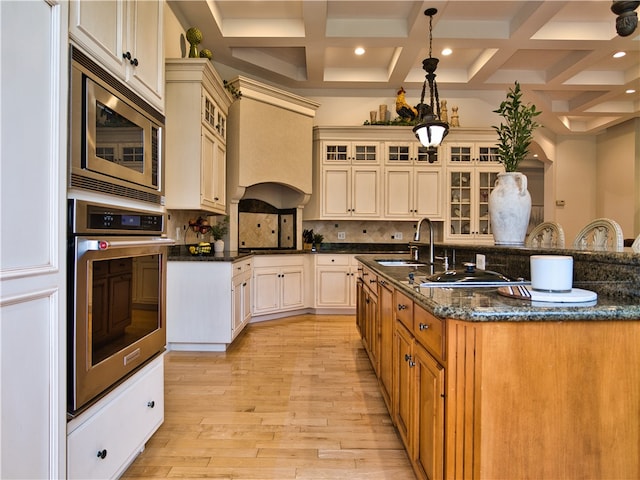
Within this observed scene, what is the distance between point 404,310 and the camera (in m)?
1.60

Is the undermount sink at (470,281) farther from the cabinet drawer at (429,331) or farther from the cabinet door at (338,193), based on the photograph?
the cabinet door at (338,193)

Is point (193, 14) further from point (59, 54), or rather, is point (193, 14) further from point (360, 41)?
point (59, 54)

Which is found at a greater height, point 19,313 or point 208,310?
point 19,313

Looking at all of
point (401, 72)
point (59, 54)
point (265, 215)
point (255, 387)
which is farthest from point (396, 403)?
point (401, 72)

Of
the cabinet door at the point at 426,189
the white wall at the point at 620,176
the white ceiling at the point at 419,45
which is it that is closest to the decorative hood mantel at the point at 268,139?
the white ceiling at the point at 419,45

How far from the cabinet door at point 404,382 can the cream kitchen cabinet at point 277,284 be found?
8.89ft

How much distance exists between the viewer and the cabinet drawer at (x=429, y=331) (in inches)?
43.9

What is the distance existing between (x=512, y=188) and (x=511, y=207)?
11 centimetres

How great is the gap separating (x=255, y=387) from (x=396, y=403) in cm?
115

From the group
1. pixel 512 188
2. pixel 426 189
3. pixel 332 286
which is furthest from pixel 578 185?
pixel 512 188

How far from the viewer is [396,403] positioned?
5.82ft

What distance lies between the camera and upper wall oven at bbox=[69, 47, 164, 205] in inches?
46.1

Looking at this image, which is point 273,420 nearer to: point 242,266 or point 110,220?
point 110,220

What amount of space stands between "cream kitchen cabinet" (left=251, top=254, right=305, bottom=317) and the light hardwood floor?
3.26 ft
